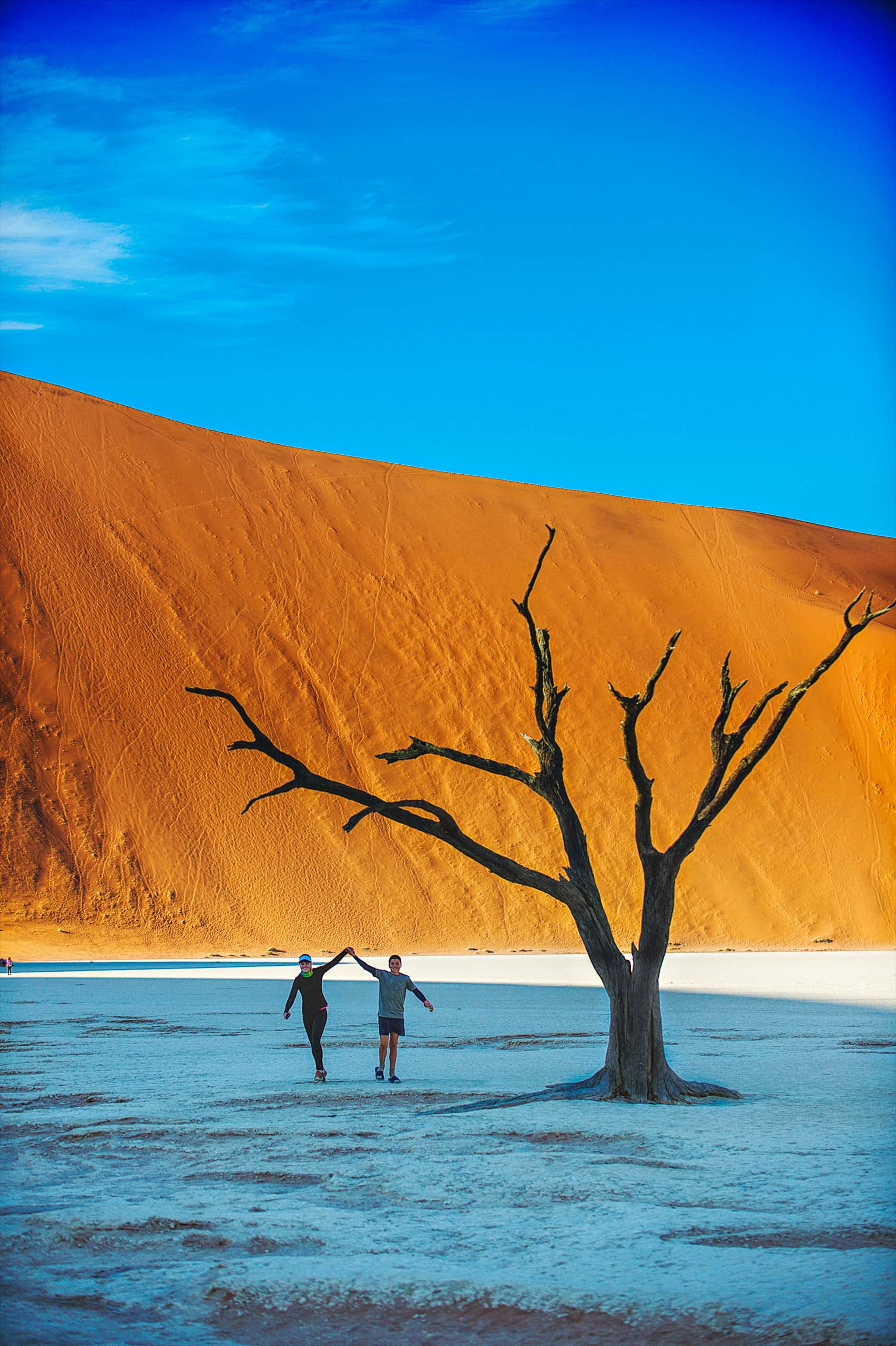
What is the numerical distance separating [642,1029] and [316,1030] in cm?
340

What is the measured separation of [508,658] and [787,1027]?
4039 centimetres

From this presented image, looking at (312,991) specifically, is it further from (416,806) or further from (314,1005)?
(416,806)

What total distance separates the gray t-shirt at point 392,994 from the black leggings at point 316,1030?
23.6 inches

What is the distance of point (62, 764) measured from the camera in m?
48.4

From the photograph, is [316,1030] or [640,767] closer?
[640,767]

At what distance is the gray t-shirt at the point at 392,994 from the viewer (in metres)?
13.0

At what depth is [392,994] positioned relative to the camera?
42.5ft

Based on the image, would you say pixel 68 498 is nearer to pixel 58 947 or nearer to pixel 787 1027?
pixel 58 947

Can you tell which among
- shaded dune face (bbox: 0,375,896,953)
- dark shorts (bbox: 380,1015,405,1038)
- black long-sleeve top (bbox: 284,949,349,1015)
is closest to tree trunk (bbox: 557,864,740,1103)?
dark shorts (bbox: 380,1015,405,1038)

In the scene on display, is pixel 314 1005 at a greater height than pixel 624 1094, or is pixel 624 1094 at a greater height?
pixel 314 1005

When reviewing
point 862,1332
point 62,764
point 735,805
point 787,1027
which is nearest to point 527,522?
point 735,805

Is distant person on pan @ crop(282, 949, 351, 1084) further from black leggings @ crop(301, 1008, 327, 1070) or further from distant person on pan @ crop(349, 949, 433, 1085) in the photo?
distant person on pan @ crop(349, 949, 433, 1085)

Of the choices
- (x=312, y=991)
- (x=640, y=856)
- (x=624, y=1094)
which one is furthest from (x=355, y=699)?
(x=624, y=1094)

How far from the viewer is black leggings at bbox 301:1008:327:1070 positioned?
506 inches
